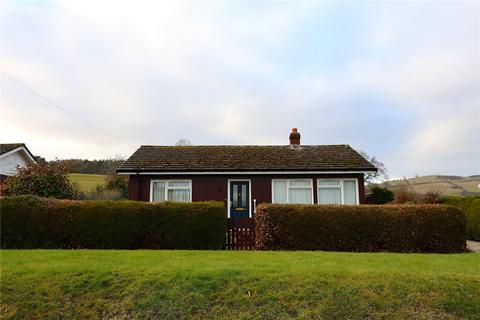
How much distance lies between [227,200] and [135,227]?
310 inches

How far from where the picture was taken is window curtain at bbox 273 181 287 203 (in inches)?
755

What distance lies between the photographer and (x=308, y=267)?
7.79 m

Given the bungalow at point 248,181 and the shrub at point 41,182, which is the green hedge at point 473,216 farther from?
the shrub at point 41,182

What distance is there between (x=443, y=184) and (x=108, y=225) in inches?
1410

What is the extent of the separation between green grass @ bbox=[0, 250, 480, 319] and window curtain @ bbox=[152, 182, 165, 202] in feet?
37.1

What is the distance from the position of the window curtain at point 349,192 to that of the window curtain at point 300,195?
181 cm

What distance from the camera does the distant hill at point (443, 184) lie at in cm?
3284

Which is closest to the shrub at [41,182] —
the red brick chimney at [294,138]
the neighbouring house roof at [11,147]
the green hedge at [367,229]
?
the green hedge at [367,229]

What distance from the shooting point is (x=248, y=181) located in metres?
19.3

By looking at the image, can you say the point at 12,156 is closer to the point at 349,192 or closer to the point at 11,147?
the point at 11,147

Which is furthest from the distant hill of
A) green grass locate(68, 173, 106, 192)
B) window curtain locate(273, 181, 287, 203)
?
green grass locate(68, 173, 106, 192)

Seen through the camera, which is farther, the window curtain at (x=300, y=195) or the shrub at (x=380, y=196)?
the shrub at (x=380, y=196)

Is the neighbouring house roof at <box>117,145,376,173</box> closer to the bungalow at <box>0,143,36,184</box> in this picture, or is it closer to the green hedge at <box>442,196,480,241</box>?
the green hedge at <box>442,196,480,241</box>

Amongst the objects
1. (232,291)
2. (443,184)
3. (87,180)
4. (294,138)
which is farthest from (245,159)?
(87,180)
